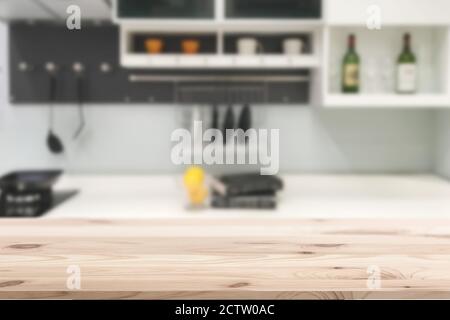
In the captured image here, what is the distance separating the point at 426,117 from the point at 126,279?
181 centimetres

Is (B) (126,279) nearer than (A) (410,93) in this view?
Yes

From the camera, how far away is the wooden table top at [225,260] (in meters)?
0.78

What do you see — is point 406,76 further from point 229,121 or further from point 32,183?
point 32,183

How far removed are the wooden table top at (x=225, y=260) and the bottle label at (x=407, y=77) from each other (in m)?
1.01

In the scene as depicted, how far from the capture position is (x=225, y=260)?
0.89 m

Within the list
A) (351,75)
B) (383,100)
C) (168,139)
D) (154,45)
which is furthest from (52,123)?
(383,100)

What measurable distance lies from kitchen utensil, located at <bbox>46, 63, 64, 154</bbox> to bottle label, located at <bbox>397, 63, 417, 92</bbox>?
138 cm

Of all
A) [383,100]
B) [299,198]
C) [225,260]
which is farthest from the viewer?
[383,100]

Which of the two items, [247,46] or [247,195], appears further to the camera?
[247,46]

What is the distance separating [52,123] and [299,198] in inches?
43.3

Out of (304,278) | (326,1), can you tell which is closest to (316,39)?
(326,1)

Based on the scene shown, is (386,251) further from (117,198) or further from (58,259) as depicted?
(117,198)

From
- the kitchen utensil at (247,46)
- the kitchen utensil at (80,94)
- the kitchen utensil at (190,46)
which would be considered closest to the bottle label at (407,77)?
the kitchen utensil at (247,46)

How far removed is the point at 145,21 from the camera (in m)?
1.91
